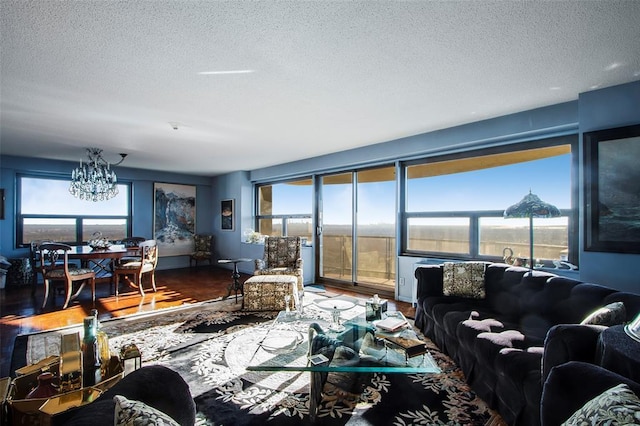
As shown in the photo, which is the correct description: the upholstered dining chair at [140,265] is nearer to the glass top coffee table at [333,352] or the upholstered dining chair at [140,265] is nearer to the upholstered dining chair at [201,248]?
the upholstered dining chair at [201,248]

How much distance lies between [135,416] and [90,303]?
503cm

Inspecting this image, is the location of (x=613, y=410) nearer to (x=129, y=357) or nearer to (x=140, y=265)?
(x=129, y=357)

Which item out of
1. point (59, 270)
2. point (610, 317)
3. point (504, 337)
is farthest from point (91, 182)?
point (610, 317)

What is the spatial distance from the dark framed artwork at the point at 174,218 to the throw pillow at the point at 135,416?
24.9 feet

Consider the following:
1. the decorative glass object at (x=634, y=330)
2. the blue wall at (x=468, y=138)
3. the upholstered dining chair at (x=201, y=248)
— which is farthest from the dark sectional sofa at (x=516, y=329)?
the upholstered dining chair at (x=201, y=248)

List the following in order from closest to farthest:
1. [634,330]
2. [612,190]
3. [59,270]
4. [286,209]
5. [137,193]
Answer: [634,330] → [612,190] → [59,270] → [286,209] → [137,193]

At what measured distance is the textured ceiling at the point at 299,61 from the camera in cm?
179

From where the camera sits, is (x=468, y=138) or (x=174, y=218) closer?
(x=468, y=138)

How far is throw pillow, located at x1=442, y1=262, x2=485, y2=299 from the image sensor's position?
3074 mm

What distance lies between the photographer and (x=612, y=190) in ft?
9.04

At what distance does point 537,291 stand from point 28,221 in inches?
333

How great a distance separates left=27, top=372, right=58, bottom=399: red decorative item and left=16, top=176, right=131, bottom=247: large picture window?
21.4 ft

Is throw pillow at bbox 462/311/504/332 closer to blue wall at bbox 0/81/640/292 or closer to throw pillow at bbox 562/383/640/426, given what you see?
blue wall at bbox 0/81/640/292

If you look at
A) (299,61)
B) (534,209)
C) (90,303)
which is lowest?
(90,303)
